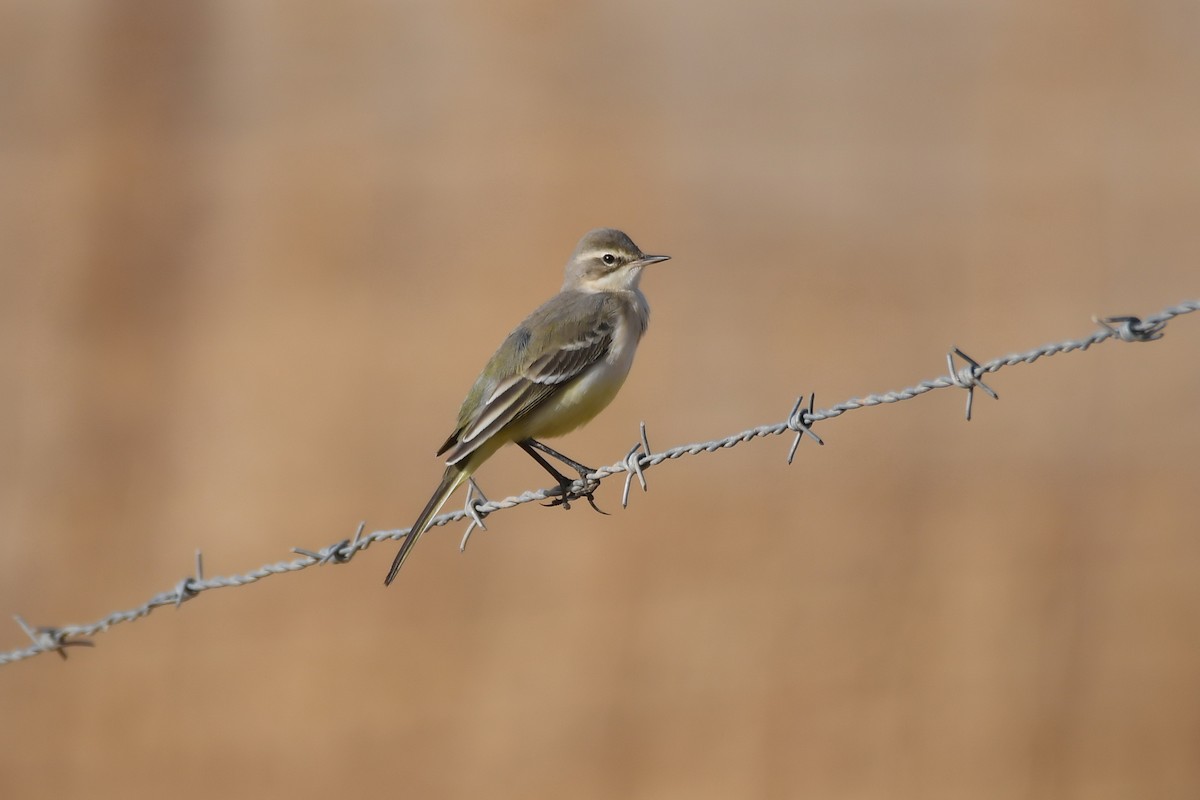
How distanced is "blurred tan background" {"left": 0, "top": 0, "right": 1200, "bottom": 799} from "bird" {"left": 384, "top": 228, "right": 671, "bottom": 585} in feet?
32.5

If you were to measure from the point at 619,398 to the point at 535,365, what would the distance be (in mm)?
10720

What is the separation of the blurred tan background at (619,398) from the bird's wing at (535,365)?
9940 millimetres

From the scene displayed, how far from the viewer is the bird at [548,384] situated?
743 cm

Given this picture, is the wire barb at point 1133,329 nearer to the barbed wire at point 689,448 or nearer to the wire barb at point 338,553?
the barbed wire at point 689,448

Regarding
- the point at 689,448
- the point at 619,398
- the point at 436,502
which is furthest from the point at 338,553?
the point at 619,398

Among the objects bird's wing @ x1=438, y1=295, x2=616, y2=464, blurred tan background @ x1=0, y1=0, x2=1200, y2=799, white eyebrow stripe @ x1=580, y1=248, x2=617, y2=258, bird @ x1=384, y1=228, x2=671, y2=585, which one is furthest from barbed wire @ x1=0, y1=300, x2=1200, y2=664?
blurred tan background @ x1=0, y1=0, x2=1200, y2=799

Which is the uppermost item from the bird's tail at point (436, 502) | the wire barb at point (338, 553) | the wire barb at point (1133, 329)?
the wire barb at point (1133, 329)

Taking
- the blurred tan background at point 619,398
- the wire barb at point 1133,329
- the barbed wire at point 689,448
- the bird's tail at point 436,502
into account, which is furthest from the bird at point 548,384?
the blurred tan background at point 619,398

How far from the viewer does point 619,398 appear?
18422 mm

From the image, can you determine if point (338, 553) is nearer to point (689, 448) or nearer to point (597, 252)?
point (689, 448)

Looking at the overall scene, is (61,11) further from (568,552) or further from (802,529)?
(802,529)

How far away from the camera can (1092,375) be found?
18.5 meters

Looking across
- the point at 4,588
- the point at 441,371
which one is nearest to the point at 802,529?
the point at 441,371

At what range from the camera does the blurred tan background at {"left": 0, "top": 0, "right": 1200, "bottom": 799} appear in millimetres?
17812
